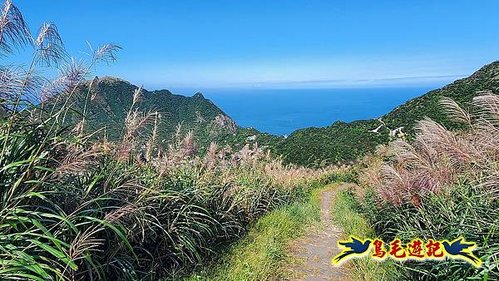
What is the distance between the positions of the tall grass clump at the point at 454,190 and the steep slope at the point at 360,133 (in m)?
24.3

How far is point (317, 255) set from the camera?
5.14 metres

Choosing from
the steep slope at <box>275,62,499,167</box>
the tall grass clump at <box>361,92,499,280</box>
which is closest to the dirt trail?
the tall grass clump at <box>361,92,499,280</box>

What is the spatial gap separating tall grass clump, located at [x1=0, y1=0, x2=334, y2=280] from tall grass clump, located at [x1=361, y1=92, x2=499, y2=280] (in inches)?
91.6

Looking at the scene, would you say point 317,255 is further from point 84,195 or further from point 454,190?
point 84,195

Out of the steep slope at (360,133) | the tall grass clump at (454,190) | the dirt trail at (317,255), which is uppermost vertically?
the tall grass clump at (454,190)

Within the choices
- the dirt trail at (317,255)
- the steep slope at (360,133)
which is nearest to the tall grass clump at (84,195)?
the dirt trail at (317,255)

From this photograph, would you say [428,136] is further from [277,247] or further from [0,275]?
[0,275]

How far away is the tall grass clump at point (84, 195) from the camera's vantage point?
2709 millimetres

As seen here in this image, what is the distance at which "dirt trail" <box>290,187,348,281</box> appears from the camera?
4.35 meters

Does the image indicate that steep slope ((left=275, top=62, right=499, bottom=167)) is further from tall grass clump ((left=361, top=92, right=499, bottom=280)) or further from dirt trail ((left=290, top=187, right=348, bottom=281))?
tall grass clump ((left=361, top=92, right=499, bottom=280))

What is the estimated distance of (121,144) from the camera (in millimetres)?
4078

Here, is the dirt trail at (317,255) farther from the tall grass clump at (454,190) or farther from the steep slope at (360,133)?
the steep slope at (360,133)

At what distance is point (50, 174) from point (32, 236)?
1.53 feet

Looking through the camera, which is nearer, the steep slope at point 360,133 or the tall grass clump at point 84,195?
the tall grass clump at point 84,195
